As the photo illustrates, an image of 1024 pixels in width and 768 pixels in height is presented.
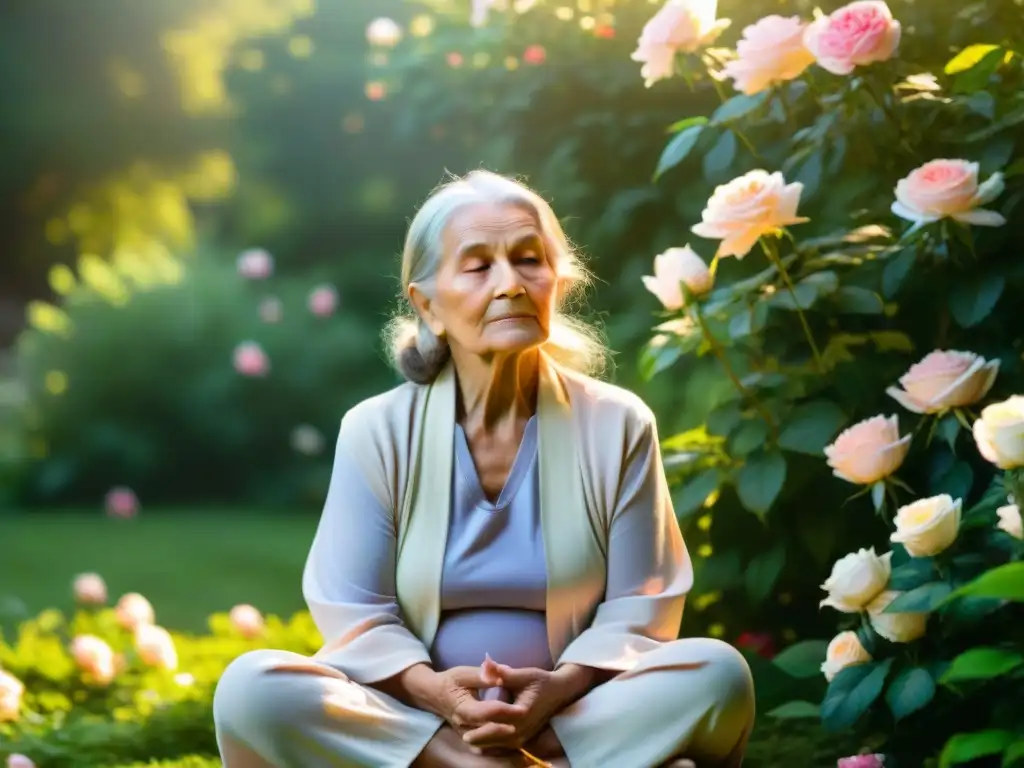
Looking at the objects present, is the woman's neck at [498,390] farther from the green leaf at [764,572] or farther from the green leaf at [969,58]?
the green leaf at [969,58]

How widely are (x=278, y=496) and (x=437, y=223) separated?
14.6 ft

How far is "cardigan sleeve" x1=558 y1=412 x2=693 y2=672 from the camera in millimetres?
2523

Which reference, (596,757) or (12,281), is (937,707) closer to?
(596,757)

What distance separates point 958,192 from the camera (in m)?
2.87

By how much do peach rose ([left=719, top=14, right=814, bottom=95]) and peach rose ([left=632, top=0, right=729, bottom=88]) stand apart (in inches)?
5.8

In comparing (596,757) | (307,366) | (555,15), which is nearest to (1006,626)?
(596,757)

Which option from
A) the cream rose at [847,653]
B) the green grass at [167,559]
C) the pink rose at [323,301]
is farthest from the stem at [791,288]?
the pink rose at [323,301]

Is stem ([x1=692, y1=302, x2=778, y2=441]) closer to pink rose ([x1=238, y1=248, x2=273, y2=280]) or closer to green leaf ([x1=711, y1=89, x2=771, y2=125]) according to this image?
green leaf ([x1=711, y1=89, x2=771, y2=125])

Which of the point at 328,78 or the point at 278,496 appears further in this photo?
the point at 328,78

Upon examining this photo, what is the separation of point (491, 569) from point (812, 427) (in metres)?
0.91

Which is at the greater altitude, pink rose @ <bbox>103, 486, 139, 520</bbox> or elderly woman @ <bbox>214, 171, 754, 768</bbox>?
pink rose @ <bbox>103, 486, 139, 520</bbox>

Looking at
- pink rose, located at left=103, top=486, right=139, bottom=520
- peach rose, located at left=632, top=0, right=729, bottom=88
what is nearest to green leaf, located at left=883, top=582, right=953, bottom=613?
peach rose, located at left=632, top=0, right=729, bottom=88

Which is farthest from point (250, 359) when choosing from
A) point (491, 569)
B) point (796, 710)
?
point (491, 569)

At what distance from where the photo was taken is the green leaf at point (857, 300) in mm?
3127
